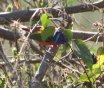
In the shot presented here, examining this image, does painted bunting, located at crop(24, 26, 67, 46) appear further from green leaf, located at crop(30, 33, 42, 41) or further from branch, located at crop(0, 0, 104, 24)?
branch, located at crop(0, 0, 104, 24)

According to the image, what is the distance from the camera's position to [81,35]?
1647mm

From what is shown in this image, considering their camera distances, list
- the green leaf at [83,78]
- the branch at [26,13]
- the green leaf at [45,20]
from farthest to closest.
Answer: the branch at [26,13], the green leaf at [83,78], the green leaf at [45,20]

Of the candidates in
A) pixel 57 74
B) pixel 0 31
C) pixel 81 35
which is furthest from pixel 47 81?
pixel 0 31

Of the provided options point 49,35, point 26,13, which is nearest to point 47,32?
point 49,35

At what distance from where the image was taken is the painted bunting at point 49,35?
1.15 m

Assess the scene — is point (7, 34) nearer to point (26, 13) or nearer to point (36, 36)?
point (26, 13)

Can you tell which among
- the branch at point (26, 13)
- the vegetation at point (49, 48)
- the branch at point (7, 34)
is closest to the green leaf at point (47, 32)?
the vegetation at point (49, 48)

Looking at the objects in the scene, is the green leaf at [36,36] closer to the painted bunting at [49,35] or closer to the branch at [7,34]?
the painted bunting at [49,35]

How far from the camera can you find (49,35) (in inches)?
45.6

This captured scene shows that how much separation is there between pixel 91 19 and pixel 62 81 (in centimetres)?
67

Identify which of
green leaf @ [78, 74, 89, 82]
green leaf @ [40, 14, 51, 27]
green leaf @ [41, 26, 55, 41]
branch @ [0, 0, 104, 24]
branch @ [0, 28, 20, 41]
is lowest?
green leaf @ [78, 74, 89, 82]

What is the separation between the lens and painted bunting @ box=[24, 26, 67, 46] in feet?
3.78

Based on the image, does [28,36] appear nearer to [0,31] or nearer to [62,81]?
[0,31]

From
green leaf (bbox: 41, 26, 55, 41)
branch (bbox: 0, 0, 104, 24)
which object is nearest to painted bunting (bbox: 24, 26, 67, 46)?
green leaf (bbox: 41, 26, 55, 41)
